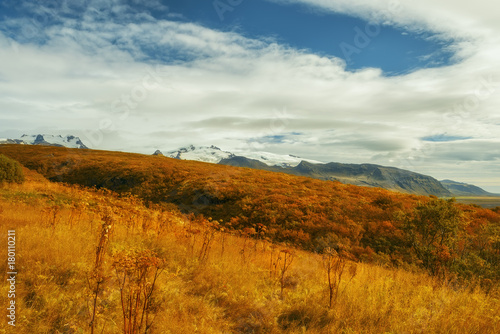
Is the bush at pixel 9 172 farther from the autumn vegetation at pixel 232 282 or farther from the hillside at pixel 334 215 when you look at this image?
the hillside at pixel 334 215

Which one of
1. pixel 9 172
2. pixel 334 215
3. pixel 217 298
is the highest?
pixel 9 172

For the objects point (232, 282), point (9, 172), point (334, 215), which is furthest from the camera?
point (9, 172)

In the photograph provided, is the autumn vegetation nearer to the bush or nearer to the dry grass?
the dry grass

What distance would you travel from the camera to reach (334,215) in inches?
607

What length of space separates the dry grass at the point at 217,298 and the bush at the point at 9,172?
11.4 meters

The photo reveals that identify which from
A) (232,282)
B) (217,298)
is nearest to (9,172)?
(232,282)

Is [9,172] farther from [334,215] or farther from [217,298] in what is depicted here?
[334,215]

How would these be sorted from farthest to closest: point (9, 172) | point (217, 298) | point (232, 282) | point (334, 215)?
point (9, 172), point (334, 215), point (232, 282), point (217, 298)

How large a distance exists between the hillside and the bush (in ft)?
25.5

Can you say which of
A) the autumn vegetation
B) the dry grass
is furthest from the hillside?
the dry grass

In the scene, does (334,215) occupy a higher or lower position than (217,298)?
higher

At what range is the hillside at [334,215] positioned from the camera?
9.35m

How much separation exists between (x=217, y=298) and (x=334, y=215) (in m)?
11.9

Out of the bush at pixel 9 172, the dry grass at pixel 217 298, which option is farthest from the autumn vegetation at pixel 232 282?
the bush at pixel 9 172
